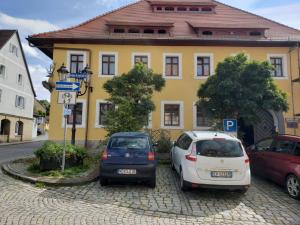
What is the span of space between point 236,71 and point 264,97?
1.89m

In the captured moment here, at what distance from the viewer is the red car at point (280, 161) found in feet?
24.9

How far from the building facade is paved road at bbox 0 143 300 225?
25.2 m

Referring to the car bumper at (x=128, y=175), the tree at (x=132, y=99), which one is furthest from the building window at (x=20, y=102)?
the car bumper at (x=128, y=175)

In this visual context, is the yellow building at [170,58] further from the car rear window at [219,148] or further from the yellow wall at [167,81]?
the car rear window at [219,148]

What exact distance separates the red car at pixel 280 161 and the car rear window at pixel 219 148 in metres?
1.65

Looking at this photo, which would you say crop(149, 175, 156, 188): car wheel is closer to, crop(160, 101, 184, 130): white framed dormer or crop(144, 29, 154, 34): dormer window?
crop(160, 101, 184, 130): white framed dormer

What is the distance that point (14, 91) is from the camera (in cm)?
3253

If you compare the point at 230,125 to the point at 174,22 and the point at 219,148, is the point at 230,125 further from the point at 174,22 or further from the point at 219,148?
the point at 174,22

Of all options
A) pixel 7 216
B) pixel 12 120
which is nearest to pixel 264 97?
pixel 7 216

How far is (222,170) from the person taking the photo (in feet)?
23.1

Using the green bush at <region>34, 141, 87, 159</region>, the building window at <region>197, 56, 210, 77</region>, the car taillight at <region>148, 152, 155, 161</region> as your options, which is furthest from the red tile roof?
Answer: the car taillight at <region>148, 152, 155, 161</region>

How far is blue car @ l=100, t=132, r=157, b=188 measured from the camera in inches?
302

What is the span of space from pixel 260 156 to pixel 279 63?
12.5m

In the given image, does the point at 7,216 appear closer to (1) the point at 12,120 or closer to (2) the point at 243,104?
(2) the point at 243,104
